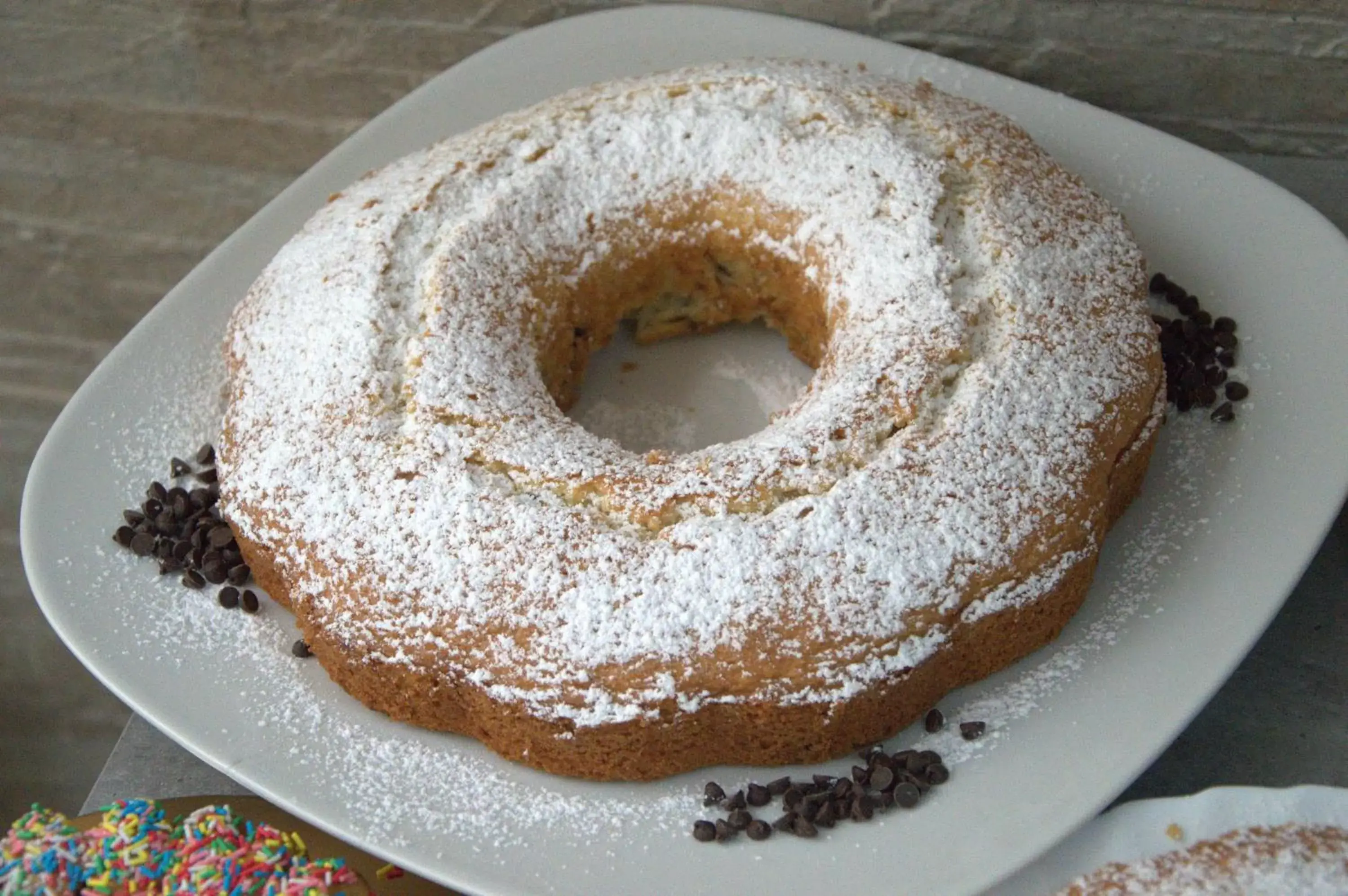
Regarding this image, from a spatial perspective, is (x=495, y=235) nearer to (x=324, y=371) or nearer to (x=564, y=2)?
(x=324, y=371)

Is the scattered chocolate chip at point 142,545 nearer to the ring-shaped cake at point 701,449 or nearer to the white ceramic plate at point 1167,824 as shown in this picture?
the ring-shaped cake at point 701,449

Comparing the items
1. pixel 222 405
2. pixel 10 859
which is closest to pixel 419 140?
pixel 222 405

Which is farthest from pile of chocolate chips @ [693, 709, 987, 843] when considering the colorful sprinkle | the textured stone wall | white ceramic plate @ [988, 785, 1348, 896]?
the textured stone wall

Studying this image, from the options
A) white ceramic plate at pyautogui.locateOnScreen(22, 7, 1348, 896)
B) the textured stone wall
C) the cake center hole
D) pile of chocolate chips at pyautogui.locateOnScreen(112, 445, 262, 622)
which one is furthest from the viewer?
the textured stone wall

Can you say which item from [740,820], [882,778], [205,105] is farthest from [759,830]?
[205,105]

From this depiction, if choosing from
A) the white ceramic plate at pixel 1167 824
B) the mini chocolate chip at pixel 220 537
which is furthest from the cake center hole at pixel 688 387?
the white ceramic plate at pixel 1167 824

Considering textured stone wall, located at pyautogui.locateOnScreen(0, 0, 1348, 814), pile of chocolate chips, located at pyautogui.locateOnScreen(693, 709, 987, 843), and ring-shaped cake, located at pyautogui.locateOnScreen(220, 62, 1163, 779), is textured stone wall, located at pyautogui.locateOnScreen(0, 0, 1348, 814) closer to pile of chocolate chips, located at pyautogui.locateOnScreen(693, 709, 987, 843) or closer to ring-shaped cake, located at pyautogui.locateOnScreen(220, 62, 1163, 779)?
ring-shaped cake, located at pyautogui.locateOnScreen(220, 62, 1163, 779)
